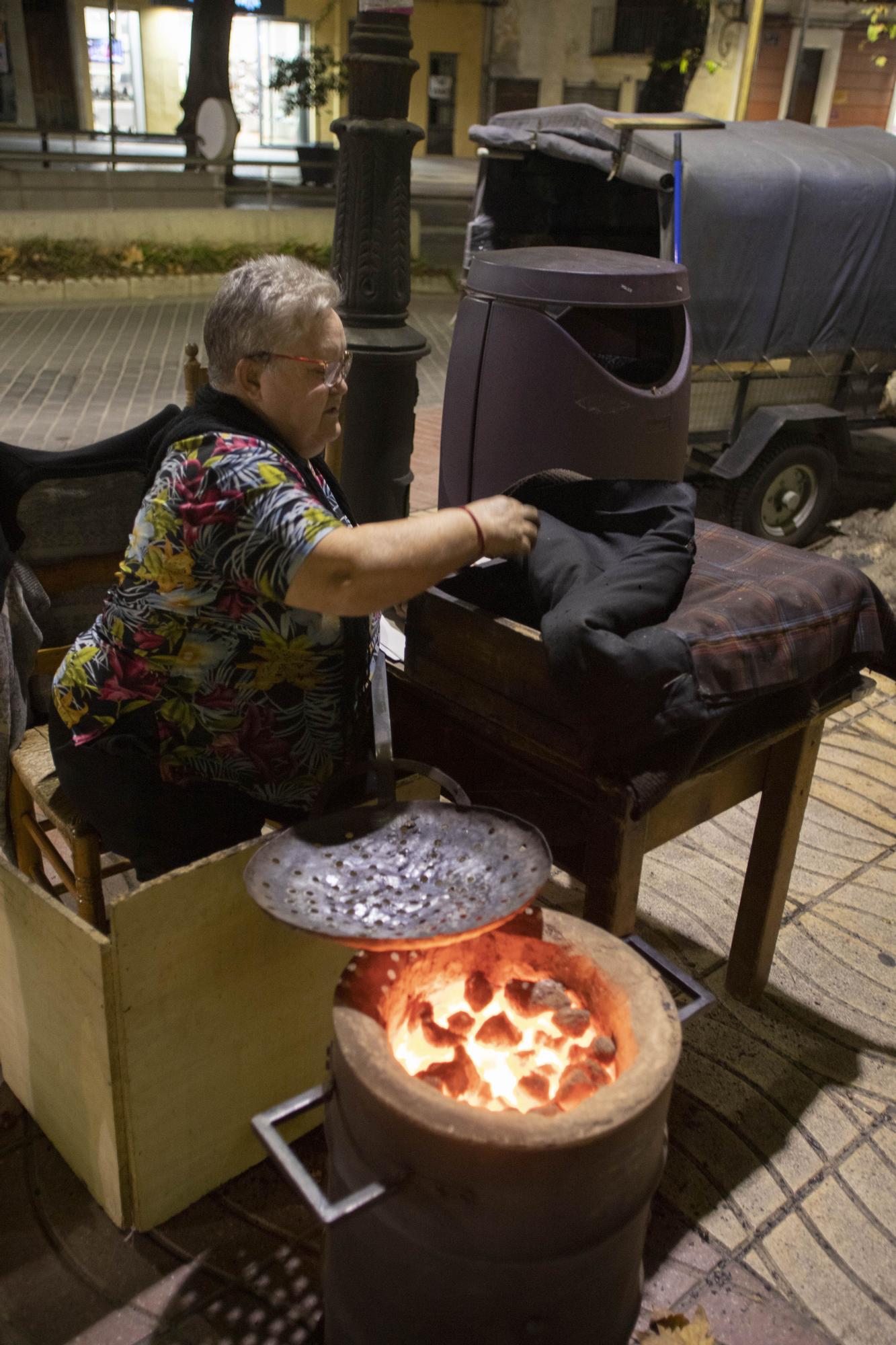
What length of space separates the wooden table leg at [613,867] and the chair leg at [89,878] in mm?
1108

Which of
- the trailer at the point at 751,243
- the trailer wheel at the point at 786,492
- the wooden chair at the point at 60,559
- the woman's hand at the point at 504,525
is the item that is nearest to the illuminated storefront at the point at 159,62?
the trailer at the point at 751,243

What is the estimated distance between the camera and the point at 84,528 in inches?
117

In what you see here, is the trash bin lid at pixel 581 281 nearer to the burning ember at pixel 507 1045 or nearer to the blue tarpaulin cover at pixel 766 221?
the burning ember at pixel 507 1045

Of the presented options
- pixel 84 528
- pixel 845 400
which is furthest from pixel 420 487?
pixel 84 528

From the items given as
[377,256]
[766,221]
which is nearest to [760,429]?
[766,221]

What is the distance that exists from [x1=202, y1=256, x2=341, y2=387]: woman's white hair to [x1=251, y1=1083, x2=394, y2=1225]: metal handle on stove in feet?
4.16

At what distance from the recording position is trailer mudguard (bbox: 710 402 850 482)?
6336mm

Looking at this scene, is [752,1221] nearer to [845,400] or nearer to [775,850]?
[775,850]

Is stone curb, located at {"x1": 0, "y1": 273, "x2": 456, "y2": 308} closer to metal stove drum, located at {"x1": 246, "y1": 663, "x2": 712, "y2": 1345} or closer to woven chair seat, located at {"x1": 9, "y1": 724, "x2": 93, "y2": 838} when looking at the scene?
woven chair seat, located at {"x1": 9, "y1": 724, "x2": 93, "y2": 838}

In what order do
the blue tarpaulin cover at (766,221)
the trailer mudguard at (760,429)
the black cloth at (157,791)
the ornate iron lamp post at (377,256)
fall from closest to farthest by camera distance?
1. the black cloth at (157,791)
2. the ornate iron lamp post at (377,256)
3. the blue tarpaulin cover at (766,221)
4. the trailer mudguard at (760,429)

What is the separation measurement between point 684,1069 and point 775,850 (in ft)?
1.97

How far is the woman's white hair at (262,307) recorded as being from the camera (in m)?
1.95

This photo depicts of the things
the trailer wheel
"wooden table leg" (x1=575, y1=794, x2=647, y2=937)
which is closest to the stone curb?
the trailer wheel

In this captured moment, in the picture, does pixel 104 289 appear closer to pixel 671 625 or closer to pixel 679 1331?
pixel 671 625
